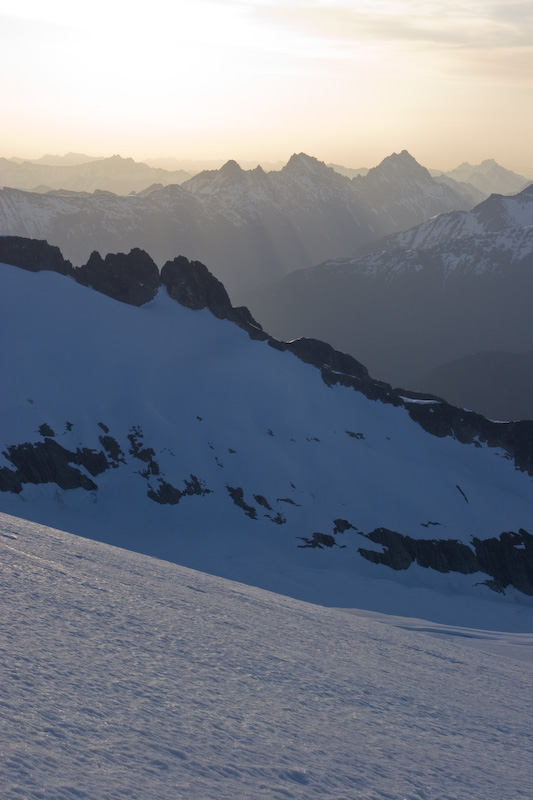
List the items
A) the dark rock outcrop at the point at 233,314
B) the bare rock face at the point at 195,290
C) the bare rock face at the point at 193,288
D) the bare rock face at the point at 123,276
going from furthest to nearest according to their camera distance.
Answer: the bare rock face at the point at 193,288, the bare rock face at the point at 195,290, the bare rock face at the point at 123,276, the dark rock outcrop at the point at 233,314

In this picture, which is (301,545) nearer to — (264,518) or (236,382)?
(264,518)

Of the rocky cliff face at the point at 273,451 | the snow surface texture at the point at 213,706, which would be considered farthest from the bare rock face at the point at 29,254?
the snow surface texture at the point at 213,706

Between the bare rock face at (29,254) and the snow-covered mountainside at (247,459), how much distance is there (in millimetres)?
2109

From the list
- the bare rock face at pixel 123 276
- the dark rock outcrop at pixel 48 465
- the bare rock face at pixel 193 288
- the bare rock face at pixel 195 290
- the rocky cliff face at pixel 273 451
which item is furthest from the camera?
the bare rock face at pixel 193 288

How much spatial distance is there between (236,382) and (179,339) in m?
16.3

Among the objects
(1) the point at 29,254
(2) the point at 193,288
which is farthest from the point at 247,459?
(1) the point at 29,254

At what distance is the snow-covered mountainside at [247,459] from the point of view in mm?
94000

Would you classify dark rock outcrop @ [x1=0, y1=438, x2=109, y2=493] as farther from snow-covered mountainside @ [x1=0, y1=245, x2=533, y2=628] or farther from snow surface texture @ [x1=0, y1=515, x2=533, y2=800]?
snow surface texture @ [x1=0, y1=515, x2=533, y2=800]

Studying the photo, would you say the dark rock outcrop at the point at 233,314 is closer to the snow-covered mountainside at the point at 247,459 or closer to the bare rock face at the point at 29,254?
the bare rock face at the point at 29,254

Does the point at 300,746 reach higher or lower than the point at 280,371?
lower

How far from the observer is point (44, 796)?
44.9 feet

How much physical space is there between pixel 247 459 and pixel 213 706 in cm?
8612

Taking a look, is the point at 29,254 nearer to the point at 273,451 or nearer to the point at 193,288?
the point at 193,288

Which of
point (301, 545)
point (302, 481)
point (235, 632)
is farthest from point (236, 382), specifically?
point (235, 632)
